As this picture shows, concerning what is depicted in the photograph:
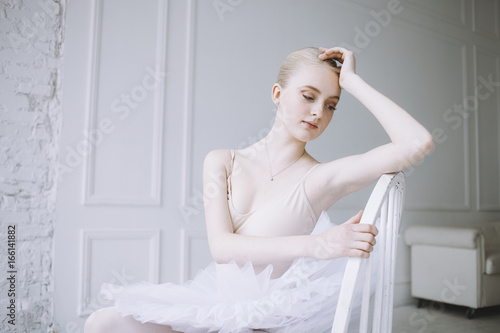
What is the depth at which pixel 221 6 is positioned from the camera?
10.5 feet

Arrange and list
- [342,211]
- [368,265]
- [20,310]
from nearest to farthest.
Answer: [368,265]
[20,310]
[342,211]

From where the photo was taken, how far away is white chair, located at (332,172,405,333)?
791 millimetres

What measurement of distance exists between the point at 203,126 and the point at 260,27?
38.1 inches

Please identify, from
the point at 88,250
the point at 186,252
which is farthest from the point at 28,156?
the point at 186,252

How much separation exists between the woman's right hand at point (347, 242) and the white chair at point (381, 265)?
18 mm

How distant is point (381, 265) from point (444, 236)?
10.6 feet

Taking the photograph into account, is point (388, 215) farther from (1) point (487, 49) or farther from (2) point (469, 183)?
(1) point (487, 49)

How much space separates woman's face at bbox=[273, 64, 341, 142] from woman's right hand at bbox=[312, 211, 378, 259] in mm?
342

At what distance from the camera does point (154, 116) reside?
2.89 m

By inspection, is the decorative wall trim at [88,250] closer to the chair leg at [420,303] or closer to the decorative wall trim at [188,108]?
the decorative wall trim at [188,108]

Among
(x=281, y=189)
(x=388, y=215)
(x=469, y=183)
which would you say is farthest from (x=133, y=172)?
(x=469, y=183)

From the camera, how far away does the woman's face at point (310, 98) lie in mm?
1124
